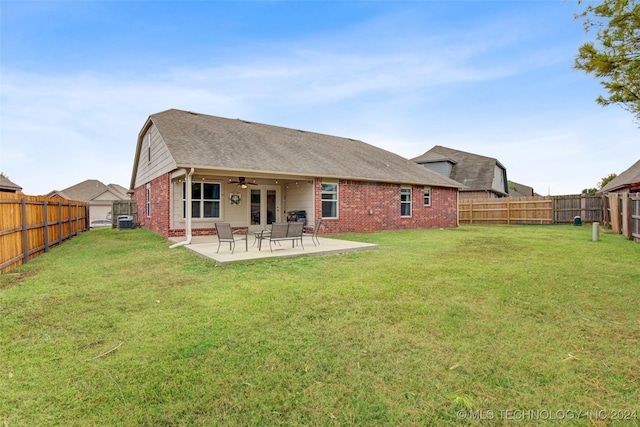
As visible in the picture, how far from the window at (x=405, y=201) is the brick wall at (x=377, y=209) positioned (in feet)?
0.80

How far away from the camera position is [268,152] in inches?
562

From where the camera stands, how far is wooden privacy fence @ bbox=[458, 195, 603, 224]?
1927 centimetres

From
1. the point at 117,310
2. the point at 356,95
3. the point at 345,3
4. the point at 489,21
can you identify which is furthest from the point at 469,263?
the point at 356,95

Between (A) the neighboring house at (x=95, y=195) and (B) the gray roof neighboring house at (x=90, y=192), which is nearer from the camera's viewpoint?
(A) the neighboring house at (x=95, y=195)

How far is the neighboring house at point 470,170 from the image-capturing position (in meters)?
28.5

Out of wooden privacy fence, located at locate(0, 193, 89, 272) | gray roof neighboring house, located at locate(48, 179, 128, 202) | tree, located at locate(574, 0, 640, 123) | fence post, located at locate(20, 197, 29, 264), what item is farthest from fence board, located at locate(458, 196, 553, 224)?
gray roof neighboring house, located at locate(48, 179, 128, 202)

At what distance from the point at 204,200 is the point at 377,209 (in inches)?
321

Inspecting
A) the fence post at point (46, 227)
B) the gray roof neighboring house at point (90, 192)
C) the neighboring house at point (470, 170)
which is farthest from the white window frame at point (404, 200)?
the gray roof neighboring house at point (90, 192)

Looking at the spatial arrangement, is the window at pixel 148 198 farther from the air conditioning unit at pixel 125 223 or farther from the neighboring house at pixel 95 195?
the neighboring house at pixel 95 195

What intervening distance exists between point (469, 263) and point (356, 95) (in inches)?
553

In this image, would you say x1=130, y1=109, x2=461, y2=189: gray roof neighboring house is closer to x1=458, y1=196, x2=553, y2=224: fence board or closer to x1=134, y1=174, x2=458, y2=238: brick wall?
x1=134, y1=174, x2=458, y2=238: brick wall

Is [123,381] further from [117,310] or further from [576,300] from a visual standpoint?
[576,300]

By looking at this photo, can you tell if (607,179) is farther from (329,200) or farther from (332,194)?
(329,200)

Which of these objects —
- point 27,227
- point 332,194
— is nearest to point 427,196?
point 332,194
